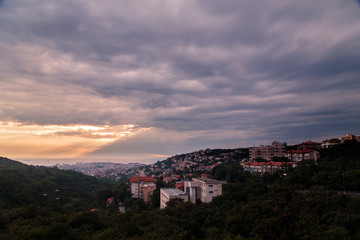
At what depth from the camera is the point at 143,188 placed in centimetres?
3456

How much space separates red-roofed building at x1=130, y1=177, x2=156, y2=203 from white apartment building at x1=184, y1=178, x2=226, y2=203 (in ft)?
28.8

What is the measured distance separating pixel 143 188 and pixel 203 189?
41.1 feet

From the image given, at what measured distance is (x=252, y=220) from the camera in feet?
44.5

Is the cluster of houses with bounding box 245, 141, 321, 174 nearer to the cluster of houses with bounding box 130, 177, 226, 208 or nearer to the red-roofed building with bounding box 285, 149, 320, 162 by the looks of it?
the red-roofed building with bounding box 285, 149, 320, 162

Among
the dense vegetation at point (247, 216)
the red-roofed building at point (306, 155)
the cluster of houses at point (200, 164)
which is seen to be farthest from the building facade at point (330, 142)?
the cluster of houses at point (200, 164)

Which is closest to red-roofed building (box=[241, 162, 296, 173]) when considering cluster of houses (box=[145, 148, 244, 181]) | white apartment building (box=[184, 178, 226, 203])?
white apartment building (box=[184, 178, 226, 203])

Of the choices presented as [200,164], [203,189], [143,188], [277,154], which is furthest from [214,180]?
[200,164]

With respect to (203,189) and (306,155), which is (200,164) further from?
(203,189)

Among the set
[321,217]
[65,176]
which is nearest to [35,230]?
[321,217]

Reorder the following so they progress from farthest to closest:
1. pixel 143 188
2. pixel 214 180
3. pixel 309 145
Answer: pixel 309 145, pixel 143 188, pixel 214 180

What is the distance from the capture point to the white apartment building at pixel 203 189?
24891 millimetres

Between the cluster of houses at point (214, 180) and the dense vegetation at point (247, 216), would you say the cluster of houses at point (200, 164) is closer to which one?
the cluster of houses at point (214, 180)

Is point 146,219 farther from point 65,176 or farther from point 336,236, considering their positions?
point 65,176

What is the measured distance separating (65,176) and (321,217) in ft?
177
